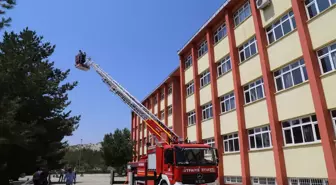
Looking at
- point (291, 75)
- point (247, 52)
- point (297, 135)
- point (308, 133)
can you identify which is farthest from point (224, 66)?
point (308, 133)

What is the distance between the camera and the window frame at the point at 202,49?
2476cm

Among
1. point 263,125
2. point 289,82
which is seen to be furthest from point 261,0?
point 263,125

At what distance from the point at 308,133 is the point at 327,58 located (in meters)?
3.81

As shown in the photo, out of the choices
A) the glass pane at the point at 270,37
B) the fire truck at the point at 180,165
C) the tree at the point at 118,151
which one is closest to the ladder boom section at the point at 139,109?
the fire truck at the point at 180,165

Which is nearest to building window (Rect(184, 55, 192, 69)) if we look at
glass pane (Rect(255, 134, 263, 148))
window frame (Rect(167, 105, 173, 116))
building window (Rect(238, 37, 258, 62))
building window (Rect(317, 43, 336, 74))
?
window frame (Rect(167, 105, 173, 116))

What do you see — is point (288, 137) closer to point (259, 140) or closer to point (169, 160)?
point (259, 140)

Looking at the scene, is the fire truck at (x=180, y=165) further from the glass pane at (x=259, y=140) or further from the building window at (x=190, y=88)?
the building window at (x=190, y=88)

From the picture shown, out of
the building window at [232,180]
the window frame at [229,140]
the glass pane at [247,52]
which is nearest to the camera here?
the building window at [232,180]

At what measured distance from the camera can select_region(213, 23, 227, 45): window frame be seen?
22.1 m

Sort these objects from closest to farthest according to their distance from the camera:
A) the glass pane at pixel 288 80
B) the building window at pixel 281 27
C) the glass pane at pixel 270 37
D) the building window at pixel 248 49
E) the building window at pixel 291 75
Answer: the building window at pixel 291 75 < the glass pane at pixel 288 80 < the building window at pixel 281 27 < the glass pane at pixel 270 37 < the building window at pixel 248 49

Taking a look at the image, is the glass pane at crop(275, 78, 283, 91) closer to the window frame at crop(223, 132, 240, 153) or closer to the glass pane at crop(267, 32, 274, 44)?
the glass pane at crop(267, 32, 274, 44)

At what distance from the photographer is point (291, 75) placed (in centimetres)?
1510

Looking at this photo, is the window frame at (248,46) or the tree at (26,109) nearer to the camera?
the tree at (26,109)

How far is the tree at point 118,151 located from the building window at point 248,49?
30514mm
